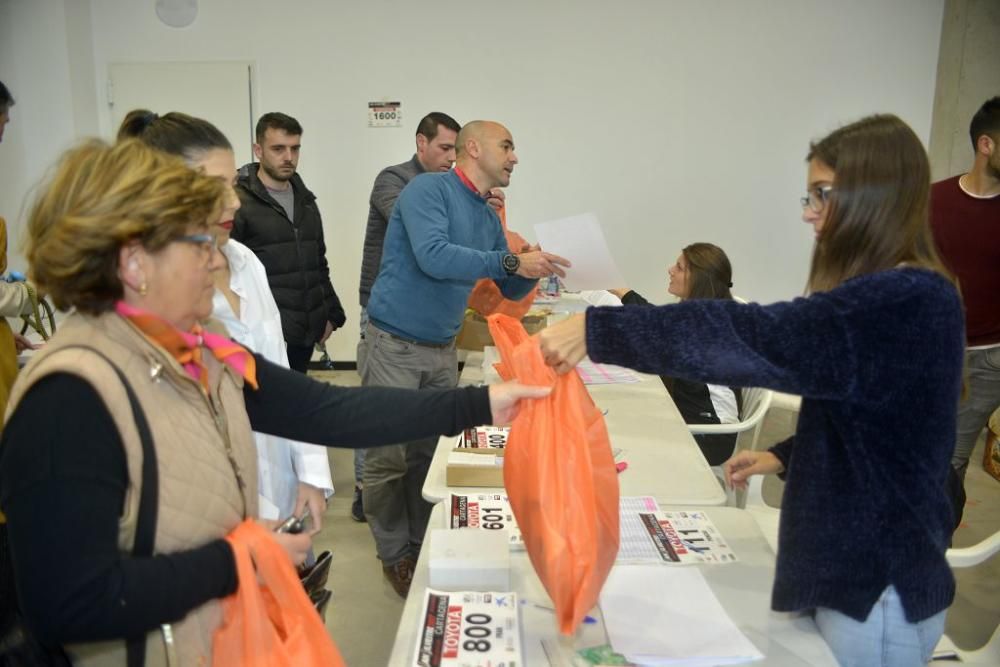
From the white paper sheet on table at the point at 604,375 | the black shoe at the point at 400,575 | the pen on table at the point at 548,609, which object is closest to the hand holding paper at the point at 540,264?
the white paper sheet on table at the point at 604,375

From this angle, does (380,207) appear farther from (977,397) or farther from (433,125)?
(977,397)

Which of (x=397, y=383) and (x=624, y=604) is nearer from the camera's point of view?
(x=624, y=604)

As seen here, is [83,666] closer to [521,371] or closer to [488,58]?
[521,371]

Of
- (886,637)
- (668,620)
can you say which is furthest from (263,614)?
(886,637)

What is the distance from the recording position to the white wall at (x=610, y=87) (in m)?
4.91

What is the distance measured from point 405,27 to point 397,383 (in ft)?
10.9

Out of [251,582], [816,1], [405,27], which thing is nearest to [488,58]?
[405,27]

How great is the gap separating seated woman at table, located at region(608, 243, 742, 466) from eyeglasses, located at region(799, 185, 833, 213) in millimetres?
1182

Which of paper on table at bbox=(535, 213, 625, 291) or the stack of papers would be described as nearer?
the stack of papers

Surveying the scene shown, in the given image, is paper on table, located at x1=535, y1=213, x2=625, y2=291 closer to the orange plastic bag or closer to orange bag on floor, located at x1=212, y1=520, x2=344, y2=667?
the orange plastic bag

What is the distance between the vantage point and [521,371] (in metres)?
1.27

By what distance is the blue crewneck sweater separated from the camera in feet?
7.92

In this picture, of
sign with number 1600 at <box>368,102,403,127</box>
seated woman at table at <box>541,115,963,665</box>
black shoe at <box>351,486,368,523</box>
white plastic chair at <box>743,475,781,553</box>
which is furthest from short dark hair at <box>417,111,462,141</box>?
seated woman at table at <box>541,115,963,665</box>

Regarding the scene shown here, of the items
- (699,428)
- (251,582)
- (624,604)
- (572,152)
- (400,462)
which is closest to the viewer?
(251,582)
